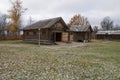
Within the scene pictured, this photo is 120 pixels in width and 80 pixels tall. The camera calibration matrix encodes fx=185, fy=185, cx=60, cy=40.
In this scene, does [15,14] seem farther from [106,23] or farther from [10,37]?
[106,23]

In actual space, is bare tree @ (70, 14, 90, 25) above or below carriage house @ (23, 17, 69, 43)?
above

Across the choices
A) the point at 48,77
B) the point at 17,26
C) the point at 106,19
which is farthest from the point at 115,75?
the point at 106,19

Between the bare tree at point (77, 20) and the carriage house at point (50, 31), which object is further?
the bare tree at point (77, 20)

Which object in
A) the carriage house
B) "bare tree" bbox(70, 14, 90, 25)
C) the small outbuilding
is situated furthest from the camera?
"bare tree" bbox(70, 14, 90, 25)

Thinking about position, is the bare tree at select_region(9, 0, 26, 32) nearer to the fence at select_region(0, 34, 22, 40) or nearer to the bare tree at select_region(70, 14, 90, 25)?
the fence at select_region(0, 34, 22, 40)

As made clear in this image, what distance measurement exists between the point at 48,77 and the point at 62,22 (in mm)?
27960

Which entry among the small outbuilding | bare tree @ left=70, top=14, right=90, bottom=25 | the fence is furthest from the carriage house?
bare tree @ left=70, top=14, right=90, bottom=25

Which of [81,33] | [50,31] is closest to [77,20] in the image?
[81,33]

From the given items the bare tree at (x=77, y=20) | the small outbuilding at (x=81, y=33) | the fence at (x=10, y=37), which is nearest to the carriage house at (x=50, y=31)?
the small outbuilding at (x=81, y=33)

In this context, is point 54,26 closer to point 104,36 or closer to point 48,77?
point 48,77

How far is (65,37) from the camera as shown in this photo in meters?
36.3

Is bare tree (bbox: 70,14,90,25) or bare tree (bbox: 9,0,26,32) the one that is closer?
bare tree (bbox: 9,0,26,32)

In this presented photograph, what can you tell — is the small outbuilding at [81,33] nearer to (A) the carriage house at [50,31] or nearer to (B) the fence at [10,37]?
(A) the carriage house at [50,31]

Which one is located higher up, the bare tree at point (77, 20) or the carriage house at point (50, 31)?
the bare tree at point (77, 20)
